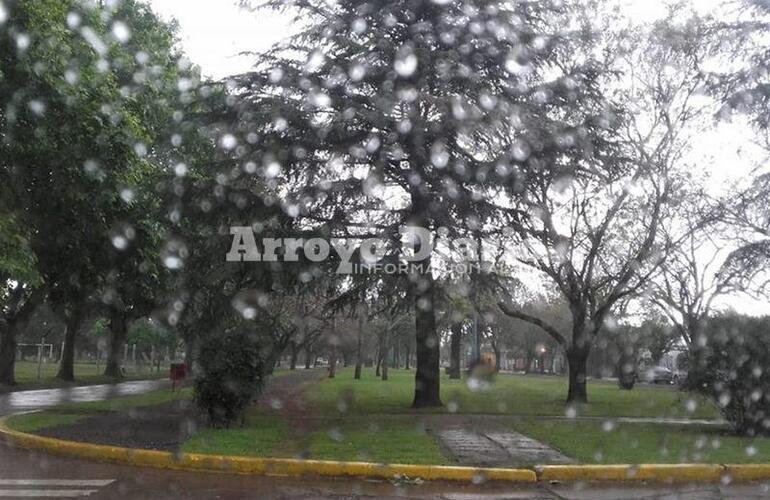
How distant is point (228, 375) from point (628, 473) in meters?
6.89

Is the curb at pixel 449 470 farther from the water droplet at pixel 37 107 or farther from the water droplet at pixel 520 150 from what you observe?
the water droplet at pixel 520 150

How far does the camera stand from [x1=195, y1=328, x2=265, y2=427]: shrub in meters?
13.2

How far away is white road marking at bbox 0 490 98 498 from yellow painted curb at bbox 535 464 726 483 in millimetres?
5660

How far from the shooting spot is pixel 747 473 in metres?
10.2

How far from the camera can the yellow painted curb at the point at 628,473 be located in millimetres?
9844

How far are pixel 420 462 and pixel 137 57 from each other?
17.0m

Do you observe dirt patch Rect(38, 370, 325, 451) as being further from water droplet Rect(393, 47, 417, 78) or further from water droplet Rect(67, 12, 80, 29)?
water droplet Rect(67, 12, 80, 29)

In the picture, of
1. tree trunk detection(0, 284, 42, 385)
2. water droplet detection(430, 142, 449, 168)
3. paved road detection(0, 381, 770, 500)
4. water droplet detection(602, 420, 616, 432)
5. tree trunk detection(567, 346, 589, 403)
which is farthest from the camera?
tree trunk detection(0, 284, 42, 385)

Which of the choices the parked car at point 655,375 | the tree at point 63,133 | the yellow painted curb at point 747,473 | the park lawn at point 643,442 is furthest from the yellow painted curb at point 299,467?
the parked car at point 655,375

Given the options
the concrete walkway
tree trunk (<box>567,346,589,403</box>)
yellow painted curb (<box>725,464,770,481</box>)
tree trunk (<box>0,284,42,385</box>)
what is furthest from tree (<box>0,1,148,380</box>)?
tree trunk (<box>0,284,42,385</box>)

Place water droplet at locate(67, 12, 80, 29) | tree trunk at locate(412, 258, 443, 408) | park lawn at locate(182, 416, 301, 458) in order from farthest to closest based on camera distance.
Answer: tree trunk at locate(412, 258, 443, 408) < water droplet at locate(67, 12, 80, 29) < park lawn at locate(182, 416, 301, 458)

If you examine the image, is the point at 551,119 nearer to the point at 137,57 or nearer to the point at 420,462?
the point at 420,462

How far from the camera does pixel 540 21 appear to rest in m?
19.4

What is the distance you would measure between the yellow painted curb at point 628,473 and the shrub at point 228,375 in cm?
570
